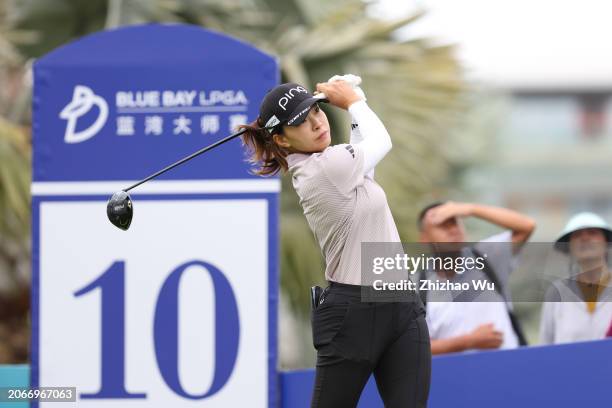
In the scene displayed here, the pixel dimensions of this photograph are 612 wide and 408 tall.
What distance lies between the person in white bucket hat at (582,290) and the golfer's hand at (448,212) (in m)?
0.44

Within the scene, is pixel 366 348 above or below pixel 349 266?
below

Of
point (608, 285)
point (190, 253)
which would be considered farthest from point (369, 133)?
point (608, 285)

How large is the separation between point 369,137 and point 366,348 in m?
0.71

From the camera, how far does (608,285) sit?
4.82m

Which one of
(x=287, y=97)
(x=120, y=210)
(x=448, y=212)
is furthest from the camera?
(x=448, y=212)

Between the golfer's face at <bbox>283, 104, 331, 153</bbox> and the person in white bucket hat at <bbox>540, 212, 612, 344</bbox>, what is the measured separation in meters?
1.73

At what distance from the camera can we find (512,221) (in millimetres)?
5133

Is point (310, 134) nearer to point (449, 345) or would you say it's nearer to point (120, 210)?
point (120, 210)

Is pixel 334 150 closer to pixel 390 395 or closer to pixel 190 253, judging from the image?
pixel 390 395

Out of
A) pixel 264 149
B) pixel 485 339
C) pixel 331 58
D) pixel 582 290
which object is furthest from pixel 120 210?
pixel 331 58

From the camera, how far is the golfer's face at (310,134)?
368cm

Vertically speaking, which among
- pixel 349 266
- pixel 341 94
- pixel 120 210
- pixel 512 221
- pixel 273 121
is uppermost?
pixel 341 94

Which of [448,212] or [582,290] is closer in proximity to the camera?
→ [582,290]

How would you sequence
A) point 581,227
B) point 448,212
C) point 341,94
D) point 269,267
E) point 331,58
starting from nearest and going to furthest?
point 341,94
point 269,267
point 581,227
point 448,212
point 331,58
